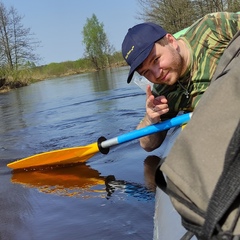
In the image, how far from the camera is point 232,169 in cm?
97

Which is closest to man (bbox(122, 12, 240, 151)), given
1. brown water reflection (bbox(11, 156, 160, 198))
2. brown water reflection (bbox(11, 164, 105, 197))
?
brown water reflection (bbox(11, 156, 160, 198))

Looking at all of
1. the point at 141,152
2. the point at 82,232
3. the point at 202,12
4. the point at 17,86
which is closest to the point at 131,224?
the point at 82,232

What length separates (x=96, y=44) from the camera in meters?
59.3

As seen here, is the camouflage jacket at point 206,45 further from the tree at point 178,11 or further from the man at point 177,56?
the tree at point 178,11

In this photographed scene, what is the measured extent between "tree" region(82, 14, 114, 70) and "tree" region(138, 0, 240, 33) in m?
33.0

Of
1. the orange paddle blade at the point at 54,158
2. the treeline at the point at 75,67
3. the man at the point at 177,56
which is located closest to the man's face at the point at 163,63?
the man at the point at 177,56

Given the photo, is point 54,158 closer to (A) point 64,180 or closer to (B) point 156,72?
(A) point 64,180

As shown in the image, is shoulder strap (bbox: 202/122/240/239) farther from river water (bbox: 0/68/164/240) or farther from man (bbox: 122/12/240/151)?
river water (bbox: 0/68/164/240)

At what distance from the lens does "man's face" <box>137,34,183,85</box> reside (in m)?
2.21

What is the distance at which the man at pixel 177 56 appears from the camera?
2205mm

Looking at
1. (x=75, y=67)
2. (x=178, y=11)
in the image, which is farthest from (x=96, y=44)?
(x=178, y=11)

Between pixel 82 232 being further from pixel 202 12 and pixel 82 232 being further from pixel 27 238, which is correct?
pixel 202 12

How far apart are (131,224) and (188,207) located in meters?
2.38

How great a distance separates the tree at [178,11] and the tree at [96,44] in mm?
33005
